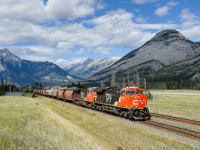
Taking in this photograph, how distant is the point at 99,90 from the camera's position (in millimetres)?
47125

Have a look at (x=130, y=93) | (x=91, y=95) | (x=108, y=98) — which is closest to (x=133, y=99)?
(x=130, y=93)

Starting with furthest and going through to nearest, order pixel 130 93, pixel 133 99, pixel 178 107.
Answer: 1. pixel 178 107
2. pixel 130 93
3. pixel 133 99

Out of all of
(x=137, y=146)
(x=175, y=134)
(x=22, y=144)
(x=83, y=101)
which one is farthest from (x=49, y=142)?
(x=83, y=101)

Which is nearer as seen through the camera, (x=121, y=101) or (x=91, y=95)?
(x=121, y=101)

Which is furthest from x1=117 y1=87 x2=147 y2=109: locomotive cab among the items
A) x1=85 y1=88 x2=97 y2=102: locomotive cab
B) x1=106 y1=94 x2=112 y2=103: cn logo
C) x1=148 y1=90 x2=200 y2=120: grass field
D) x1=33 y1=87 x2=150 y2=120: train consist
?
x1=85 y1=88 x2=97 y2=102: locomotive cab

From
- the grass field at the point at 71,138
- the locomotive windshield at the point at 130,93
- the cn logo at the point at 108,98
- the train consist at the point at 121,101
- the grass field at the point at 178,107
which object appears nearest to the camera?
the grass field at the point at 71,138

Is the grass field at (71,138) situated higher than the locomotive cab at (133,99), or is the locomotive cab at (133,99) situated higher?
the locomotive cab at (133,99)

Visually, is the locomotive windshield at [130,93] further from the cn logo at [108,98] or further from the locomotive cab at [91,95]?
the locomotive cab at [91,95]

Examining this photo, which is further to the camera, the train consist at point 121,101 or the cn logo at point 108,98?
the cn logo at point 108,98

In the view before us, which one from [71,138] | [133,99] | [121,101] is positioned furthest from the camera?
[121,101]

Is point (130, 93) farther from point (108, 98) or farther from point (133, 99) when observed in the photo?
point (108, 98)

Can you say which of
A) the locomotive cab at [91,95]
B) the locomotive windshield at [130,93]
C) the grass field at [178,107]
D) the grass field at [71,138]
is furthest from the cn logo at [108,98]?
the grass field at [71,138]

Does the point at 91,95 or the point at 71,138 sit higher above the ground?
the point at 91,95

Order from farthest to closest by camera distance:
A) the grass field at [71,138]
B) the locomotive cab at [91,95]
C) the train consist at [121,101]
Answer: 1. the locomotive cab at [91,95]
2. the train consist at [121,101]
3. the grass field at [71,138]
